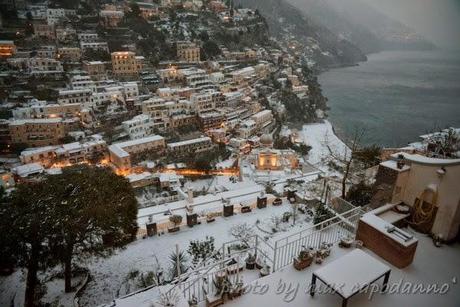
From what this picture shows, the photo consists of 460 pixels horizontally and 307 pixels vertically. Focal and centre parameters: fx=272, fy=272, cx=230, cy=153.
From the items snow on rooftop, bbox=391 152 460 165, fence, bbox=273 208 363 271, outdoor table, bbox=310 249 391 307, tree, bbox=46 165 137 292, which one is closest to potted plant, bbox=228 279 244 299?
outdoor table, bbox=310 249 391 307

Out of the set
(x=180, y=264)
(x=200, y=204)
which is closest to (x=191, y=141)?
(x=200, y=204)

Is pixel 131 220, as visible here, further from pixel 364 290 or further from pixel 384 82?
pixel 384 82

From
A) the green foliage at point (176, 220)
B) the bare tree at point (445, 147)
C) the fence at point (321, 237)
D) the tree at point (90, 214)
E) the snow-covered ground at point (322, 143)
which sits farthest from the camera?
the snow-covered ground at point (322, 143)

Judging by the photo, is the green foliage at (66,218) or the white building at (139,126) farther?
the white building at (139,126)

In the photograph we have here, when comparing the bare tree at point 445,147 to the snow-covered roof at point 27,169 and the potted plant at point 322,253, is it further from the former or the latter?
the snow-covered roof at point 27,169

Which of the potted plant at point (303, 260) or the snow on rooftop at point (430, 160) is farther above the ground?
the snow on rooftop at point (430, 160)

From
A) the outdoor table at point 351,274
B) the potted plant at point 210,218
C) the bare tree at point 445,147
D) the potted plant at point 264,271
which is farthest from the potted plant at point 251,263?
the bare tree at point 445,147

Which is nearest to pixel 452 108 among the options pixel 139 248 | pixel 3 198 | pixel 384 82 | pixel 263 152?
pixel 384 82

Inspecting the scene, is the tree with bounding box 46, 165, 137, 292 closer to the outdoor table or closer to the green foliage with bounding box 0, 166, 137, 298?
the green foliage with bounding box 0, 166, 137, 298
